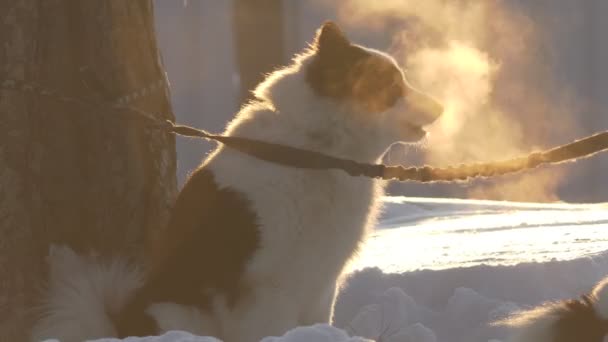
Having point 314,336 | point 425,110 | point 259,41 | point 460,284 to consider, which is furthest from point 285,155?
point 259,41

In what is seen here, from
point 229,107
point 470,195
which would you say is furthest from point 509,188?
point 229,107

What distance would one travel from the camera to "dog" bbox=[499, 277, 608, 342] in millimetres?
2326

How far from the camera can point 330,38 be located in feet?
13.3

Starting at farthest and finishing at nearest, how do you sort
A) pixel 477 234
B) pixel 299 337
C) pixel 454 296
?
pixel 477 234, pixel 454 296, pixel 299 337

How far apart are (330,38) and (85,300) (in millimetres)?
1434

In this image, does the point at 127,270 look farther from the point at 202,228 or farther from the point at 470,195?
the point at 470,195

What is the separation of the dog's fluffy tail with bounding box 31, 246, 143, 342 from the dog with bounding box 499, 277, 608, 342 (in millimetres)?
1792

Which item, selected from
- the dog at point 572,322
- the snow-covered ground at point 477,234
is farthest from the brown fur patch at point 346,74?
the dog at point 572,322

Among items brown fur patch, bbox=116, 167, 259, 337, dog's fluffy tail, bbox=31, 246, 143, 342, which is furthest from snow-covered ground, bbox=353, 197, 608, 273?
dog's fluffy tail, bbox=31, 246, 143, 342

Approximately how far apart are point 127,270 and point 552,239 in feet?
10.2

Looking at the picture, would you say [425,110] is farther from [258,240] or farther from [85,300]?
[85,300]

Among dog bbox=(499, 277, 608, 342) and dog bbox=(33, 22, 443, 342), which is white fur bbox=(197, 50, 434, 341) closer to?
dog bbox=(33, 22, 443, 342)

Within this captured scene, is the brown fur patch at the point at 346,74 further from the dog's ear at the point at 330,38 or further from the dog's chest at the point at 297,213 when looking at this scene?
the dog's chest at the point at 297,213

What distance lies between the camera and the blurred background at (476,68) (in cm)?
1220
